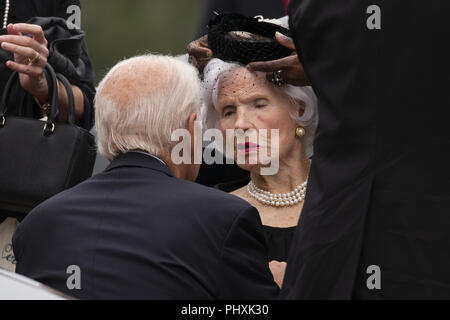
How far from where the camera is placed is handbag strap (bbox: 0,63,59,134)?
3223 millimetres

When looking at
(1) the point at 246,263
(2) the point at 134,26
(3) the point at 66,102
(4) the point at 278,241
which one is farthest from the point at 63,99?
(2) the point at 134,26

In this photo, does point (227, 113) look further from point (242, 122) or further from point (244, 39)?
point (244, 39)

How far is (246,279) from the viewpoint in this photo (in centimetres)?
243

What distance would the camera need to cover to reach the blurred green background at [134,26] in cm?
1111

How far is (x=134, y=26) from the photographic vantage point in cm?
1226

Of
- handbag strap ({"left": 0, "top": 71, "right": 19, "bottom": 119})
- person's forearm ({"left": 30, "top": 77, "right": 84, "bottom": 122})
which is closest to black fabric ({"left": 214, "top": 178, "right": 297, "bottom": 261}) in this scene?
person's forearm ({"left": 30, "top": 77, "right": 84, "bottom": 122})

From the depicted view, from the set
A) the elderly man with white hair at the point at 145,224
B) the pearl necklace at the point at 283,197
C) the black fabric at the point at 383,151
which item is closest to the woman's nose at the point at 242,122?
the pearl necklace at the point at 283,197

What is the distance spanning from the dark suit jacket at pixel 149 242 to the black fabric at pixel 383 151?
0.25 m

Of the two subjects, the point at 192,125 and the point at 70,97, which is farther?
the point at 70,97

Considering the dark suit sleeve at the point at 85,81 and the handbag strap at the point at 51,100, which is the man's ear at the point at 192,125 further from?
the dark suit sleeve at the point at 85,81

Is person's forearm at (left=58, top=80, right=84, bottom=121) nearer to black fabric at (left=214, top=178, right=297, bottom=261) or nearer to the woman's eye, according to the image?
the woman's eye

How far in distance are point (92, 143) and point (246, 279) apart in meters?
1.12

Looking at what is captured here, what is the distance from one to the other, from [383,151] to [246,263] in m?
0.50
